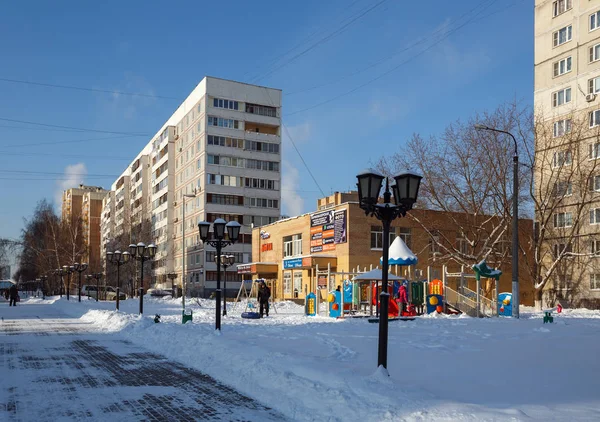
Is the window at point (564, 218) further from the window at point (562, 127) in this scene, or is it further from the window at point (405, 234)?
the window at point (405, 234)

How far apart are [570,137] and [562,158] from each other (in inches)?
58.7

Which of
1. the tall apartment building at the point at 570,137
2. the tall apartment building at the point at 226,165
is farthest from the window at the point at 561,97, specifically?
the tall apartment building at the point at 226,165

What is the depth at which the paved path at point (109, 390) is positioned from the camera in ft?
27.7

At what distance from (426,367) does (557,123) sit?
40293 millimetres

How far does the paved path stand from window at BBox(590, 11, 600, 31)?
43.8 m

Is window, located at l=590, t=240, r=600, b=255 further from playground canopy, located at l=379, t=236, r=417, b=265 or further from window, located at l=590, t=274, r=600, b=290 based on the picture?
playground canopy, located at l=379, t=236, r=417, b=265

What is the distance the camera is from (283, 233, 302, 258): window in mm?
55031

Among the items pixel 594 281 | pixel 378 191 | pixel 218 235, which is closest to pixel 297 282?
pixel 594 281

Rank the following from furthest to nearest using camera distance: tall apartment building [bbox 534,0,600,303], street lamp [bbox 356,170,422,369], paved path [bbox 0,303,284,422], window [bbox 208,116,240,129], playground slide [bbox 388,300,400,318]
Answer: window [bbox 208,116,240,129]
tall apartment building [bbox 534,0,600,303]
playground slide [bbox 388,300,400,318]
street lamp [bbox 356,170,422,369]
paved path [bbox 0,303,284,422]

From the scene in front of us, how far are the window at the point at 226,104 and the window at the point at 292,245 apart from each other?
27401mm

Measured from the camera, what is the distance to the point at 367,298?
35.2 meters

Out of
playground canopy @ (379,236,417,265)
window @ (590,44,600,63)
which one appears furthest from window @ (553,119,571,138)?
playground canopy @ (379,236,417,265)

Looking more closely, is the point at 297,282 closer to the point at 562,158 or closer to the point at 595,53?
the point at 562,158

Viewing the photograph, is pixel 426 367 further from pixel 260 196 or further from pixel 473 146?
pixel 260 196
